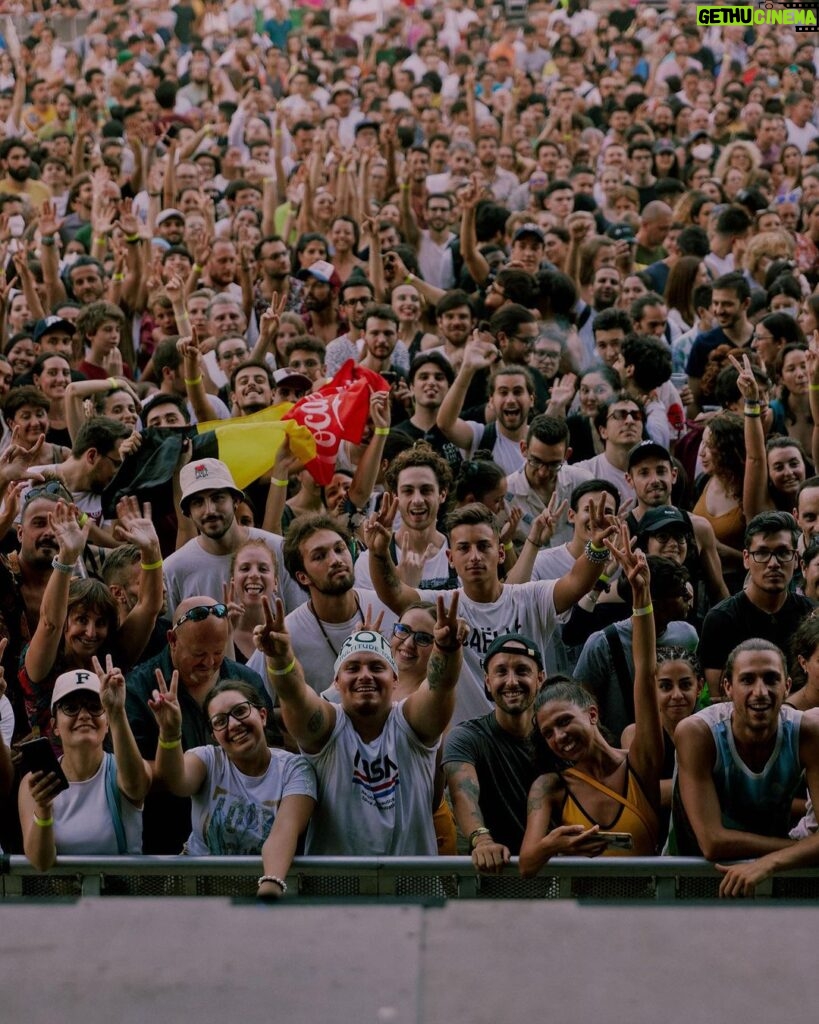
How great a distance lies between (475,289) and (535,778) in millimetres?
6756

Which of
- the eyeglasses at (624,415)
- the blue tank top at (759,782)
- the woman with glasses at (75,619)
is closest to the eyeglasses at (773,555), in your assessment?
the blue tank top at (759,782)

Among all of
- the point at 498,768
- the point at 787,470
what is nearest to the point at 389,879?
the point at 498,768

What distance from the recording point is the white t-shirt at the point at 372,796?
545 centimetres

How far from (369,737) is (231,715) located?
18.7 inches

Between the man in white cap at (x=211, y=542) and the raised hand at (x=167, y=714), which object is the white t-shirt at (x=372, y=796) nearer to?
the raised hand at (x=167, y=714)

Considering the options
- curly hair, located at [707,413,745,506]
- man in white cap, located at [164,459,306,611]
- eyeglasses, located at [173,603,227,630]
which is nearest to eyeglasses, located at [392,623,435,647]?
eyeglasses, located at [173,603,227,630]

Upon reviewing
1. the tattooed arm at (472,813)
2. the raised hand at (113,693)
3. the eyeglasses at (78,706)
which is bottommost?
the tattooed arm at (472,813)

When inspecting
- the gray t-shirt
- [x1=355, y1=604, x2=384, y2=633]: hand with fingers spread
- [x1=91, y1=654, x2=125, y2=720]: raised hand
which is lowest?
[x1=91, y1=654, x2=125, y2=720]: raised hand

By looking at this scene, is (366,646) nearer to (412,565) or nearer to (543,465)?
(412,565)

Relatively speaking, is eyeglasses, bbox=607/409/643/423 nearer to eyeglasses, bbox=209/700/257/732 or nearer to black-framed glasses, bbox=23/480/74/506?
black-framed glasses, bbox=23/480/74/506

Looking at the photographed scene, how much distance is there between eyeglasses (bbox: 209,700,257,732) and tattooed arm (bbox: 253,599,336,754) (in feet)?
0.45

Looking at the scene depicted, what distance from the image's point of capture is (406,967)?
2715 millimetres

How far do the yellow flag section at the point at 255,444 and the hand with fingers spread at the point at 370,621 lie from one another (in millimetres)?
1518

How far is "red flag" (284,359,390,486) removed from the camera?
8.13 m
